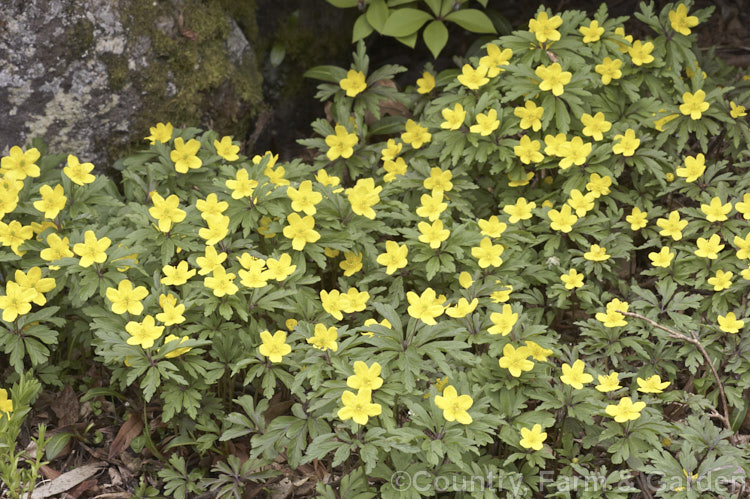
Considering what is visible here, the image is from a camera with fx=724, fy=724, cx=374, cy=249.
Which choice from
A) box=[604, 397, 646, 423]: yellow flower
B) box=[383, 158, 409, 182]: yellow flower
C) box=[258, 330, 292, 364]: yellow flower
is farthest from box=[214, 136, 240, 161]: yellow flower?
box=[604, 397, 646, 423]: yellow flower

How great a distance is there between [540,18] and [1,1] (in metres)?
2.46

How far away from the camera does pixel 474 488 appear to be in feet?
7.43

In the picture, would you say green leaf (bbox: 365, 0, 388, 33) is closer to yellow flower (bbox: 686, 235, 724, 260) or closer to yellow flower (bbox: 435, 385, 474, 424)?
yellow flower (bbox: 686, 235, 724, 260)

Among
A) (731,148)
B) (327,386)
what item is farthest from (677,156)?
(327,386)

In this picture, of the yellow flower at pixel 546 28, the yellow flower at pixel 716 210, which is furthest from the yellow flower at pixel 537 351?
the yellow flower at pixel 546 28

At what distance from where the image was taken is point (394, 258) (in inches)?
115

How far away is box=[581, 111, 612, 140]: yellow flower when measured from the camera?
3.28 m

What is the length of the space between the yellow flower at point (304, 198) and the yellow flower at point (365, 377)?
83 centimetres

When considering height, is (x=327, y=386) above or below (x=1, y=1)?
below

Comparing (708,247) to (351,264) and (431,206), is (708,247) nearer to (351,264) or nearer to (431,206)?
(431,206)

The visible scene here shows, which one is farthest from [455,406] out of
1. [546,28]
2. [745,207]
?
[546,28]

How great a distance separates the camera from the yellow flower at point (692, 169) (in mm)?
3176

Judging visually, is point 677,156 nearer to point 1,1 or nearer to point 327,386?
point 327,386

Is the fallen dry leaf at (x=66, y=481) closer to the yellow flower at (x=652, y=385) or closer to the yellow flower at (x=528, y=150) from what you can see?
the yellow flower at (x=652, y=385)
